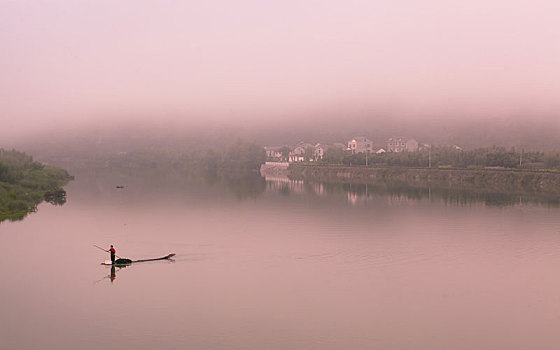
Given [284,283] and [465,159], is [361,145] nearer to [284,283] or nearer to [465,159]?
[465,159]

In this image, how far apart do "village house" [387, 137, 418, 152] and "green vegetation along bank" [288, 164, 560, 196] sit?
55.8 m

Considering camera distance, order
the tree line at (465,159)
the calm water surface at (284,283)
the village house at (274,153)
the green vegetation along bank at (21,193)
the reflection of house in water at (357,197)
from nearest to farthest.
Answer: the calm water surface at (284,283) → the green vegetation along bank at (21,193) → the reflection of house in water at (357,197) → the tree line at (465,159) → the village house at (274,153)

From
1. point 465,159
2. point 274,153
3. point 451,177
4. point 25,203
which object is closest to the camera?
point 25,203

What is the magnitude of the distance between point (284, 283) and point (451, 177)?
218ft

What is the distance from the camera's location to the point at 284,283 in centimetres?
2345

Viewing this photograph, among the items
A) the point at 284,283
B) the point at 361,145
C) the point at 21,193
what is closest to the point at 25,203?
the point at 21,193

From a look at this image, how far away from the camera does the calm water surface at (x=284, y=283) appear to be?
17.6 metres

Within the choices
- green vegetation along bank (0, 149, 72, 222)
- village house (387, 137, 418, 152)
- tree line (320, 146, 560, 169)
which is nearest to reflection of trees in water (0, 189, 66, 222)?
green vegetation along bank (0, 149, 72, 222)

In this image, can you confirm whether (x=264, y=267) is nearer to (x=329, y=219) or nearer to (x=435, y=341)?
(x=435, y=341)

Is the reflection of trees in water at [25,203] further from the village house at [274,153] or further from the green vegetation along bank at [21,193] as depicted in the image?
the village house at [274,153]

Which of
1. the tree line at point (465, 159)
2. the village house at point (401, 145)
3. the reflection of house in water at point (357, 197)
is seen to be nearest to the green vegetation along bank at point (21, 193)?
the reflection of house in water at point (357, 197)

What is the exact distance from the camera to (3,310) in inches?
766

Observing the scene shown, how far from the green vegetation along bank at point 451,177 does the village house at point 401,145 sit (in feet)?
183

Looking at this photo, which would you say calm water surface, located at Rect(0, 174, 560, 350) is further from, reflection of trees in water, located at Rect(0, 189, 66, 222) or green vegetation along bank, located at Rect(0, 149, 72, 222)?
green vegetation along bank, located at Rect(0, 149, 72, 222)
